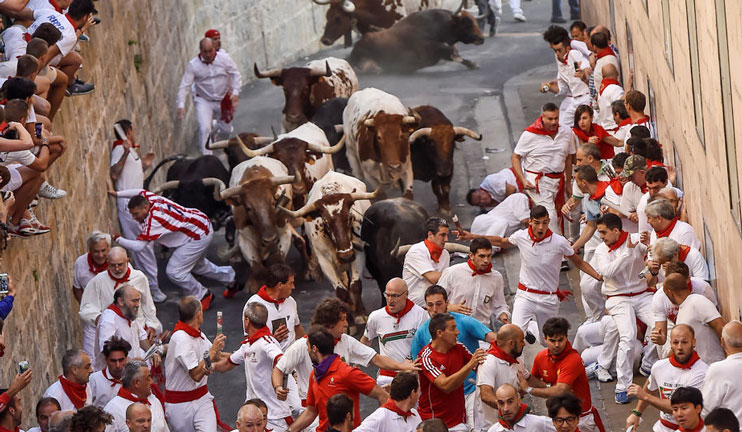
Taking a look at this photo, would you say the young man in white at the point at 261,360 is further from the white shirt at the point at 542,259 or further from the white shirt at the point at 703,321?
the white shirt at the point at 703,321

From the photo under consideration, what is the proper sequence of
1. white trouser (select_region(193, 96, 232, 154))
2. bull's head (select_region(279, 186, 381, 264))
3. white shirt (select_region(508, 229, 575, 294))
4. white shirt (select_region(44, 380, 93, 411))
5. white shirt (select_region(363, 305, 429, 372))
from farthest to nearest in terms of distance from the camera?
white trouser (select_region(193, 96, 232, 154))
bull's head (select_region(279, 186, 381, 264))
white shirt (select_region(508, 229, 575, 294))
white shirt (select_region(363, 305, 429, 372))
white shirt (select_region(44, 380, 93, 411))

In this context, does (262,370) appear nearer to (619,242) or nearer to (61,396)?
(61,396)

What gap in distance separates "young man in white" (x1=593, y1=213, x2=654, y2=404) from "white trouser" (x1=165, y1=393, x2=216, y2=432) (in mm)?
3482

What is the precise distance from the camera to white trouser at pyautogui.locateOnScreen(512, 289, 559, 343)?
41.1 ft

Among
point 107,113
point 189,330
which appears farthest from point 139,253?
point 189,330

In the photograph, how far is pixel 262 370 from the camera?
434 inches

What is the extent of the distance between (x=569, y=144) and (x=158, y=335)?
16.0ft

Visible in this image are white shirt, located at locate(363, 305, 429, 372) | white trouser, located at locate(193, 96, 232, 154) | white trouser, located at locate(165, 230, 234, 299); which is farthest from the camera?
white trouser, located at locate(193, 96, 232, 154)

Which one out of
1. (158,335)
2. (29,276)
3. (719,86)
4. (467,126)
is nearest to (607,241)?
(719,86)

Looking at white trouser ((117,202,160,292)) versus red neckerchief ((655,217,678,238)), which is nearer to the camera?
red neckerchief ((655,217,678,238))

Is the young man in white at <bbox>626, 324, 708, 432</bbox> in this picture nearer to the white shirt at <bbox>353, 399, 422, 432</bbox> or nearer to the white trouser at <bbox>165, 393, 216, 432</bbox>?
the white shirt at <bbox>353, 399, 422, 432</bbox>

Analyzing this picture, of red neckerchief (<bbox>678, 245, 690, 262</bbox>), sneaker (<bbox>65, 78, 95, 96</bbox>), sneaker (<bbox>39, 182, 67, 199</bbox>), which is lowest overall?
red neckerchief (<bbox>678, 245, 690, 262</bbox>)

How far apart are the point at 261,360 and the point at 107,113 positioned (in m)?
6.51

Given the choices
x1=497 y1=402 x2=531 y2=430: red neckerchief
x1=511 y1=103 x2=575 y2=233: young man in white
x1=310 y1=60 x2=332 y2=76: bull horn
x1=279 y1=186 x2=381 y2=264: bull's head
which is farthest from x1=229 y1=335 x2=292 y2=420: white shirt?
x1=310 y1=60 x2=332 y2=76: bull horn
